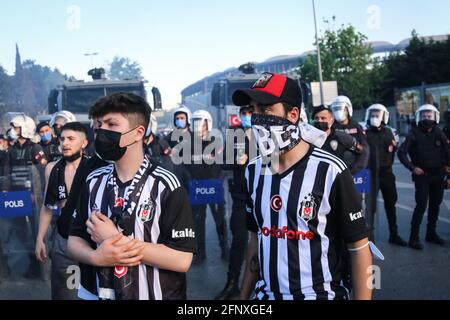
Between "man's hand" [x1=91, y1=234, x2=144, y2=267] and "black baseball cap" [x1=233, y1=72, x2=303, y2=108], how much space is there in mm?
913

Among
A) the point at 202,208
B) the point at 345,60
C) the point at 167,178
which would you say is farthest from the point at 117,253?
the point at 345,60

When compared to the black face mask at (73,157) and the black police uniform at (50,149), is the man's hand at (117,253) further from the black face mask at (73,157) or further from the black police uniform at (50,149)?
the black police uniform at (50,149)

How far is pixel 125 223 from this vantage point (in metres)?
2.67

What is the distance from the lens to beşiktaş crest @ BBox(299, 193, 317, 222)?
2.63m

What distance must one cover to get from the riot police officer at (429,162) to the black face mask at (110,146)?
6.11m

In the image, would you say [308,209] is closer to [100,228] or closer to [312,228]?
[312,228]

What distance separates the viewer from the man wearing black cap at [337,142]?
6543 millimetres

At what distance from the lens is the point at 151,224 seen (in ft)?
8.92

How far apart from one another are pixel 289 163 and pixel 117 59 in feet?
200

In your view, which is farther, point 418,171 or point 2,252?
point 418,171

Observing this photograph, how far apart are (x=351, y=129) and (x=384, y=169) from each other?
3.63 ft
